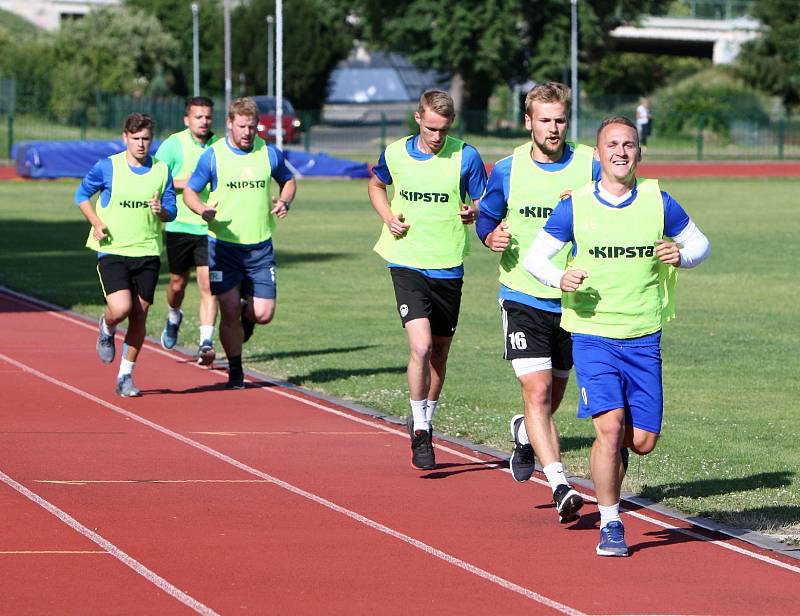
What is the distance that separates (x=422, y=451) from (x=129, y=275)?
3.58 meters

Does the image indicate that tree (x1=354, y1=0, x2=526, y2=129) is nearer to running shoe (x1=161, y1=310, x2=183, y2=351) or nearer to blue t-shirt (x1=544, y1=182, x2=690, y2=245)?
running shoe (x1=161, y1=310, x2=183, y2=351)

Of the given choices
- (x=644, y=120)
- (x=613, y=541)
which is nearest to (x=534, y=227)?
(x=613, y=541)

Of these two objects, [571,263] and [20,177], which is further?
[20,177]

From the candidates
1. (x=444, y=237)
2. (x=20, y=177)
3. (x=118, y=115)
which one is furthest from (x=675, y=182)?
(x=444, y=237)

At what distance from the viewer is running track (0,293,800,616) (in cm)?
679

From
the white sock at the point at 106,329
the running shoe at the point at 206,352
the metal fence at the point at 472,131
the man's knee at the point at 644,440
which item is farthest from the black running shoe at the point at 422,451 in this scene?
the metal fence at the point at 472,131

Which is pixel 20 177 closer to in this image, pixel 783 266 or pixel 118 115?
pixel 118 115

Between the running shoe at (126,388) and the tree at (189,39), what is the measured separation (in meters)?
79.9

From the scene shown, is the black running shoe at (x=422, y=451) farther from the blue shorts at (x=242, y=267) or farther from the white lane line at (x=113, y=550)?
the blue shorts at (x=242, y=267)

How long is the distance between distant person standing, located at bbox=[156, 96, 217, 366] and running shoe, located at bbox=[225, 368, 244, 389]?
765mm

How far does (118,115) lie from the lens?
65.8 metres

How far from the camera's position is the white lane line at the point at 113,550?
665 centimetres

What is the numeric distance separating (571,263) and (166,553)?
7.41 ft

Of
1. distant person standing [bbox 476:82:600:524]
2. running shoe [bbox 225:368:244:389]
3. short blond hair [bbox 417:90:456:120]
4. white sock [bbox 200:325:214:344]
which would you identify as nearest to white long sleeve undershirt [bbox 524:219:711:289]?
distant person standing [bbox 476:82:600:524]
